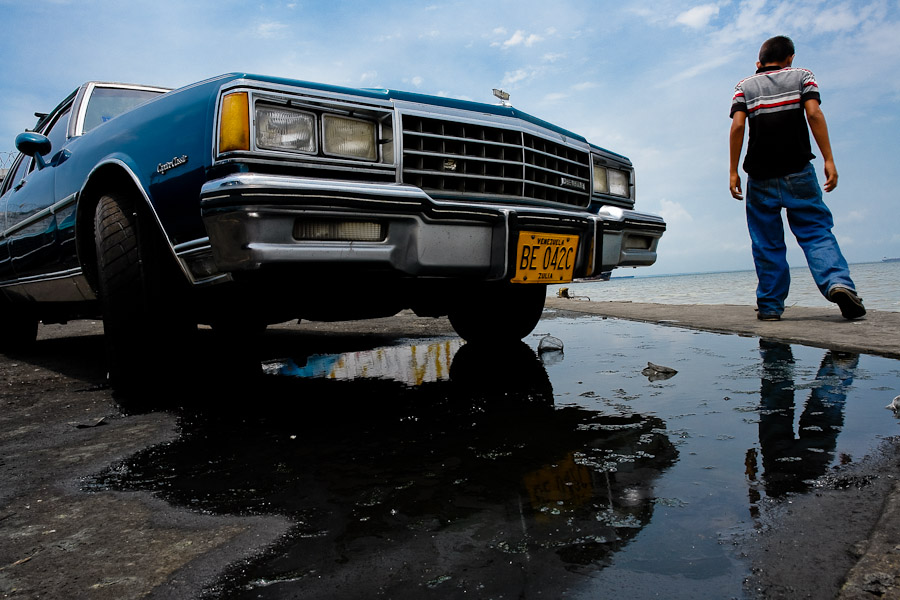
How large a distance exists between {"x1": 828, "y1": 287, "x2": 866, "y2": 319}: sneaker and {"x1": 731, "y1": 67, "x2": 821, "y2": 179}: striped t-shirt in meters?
0.84

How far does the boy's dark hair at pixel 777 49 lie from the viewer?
4098mm

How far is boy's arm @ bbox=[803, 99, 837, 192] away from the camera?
3.93 metres

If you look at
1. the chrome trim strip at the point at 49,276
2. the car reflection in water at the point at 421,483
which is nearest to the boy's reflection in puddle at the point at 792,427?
the car reflection in water at the point at 421,483

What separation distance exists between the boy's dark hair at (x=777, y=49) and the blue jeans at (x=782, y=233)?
771 mm

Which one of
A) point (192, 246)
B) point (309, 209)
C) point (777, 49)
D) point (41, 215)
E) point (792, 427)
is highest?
point (777, 49)

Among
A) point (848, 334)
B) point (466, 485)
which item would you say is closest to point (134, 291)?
point (466, 485)

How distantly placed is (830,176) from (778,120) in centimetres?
50

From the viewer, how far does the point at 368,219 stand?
2125 mm

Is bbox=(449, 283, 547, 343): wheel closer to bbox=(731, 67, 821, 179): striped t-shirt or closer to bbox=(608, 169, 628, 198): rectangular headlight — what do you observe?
bbox=(608, 169, 628, 198): rectangular headlight

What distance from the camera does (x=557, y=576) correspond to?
0.98 meters

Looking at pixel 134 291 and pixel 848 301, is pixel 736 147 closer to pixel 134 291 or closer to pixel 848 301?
pixel 848 301

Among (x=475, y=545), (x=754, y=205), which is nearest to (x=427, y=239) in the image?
(x=475, y=545)

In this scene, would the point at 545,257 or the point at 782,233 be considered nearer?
the point at 545,257

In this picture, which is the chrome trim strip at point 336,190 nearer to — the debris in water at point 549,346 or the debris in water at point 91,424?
the debris in water at point 91,424
